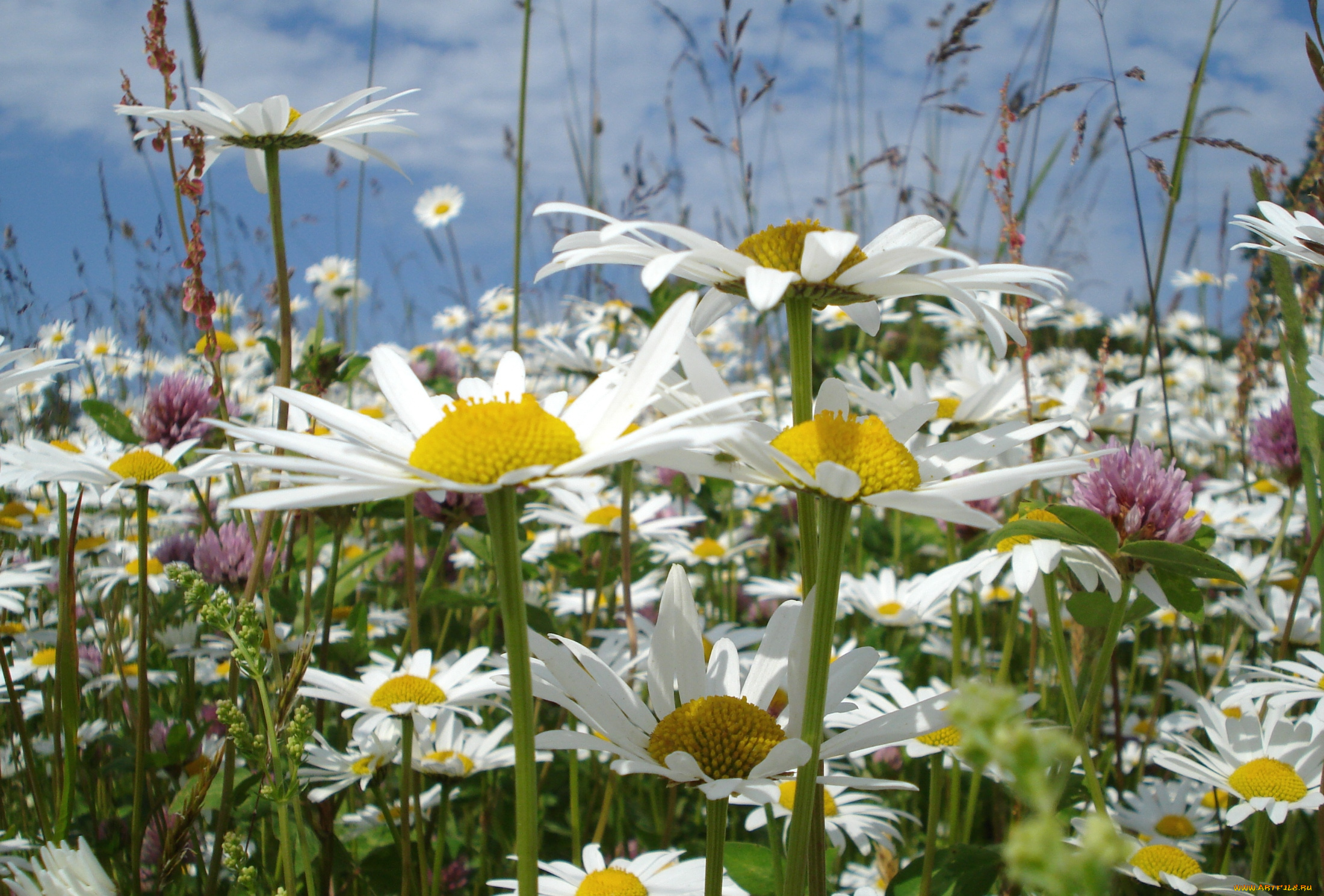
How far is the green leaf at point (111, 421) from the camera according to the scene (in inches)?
63.1

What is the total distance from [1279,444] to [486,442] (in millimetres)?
2435

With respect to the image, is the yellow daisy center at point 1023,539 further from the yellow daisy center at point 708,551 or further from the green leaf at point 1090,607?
the yellow daisy center at point 708,551

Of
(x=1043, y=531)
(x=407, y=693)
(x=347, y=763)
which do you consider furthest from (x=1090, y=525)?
(x=347, y=763)

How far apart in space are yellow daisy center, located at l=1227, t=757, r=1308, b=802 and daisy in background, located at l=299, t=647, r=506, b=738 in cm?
120

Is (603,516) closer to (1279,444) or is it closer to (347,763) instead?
(347,763)

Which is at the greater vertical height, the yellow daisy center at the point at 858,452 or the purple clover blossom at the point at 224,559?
the yellow daisy center at the point at 858,452

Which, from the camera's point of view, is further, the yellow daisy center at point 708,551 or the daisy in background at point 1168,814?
the yellow daisy center at point 708,551

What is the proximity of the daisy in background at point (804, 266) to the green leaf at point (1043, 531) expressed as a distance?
0.56 feet

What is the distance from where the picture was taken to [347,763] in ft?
5.03

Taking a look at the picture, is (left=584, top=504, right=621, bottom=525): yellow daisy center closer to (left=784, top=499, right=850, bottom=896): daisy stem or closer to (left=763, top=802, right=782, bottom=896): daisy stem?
(left=763, top=802, right=782, bottom=896): daisy stem

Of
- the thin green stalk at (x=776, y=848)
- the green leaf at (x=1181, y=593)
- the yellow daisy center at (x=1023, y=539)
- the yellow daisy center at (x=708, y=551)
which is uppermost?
the yellow daisy center at (x=1023, y=539)

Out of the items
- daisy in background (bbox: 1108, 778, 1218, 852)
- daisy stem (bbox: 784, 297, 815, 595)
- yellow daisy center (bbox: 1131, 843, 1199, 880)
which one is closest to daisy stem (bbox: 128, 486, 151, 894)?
daisy stem (bbox: 784, 297, 815, 595)

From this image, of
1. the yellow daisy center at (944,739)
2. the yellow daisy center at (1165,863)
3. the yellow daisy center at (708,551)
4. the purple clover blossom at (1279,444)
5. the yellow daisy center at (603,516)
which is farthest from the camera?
the yellow daisy center at (708,551)

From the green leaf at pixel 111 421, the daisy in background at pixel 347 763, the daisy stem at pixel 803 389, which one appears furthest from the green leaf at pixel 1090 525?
the green leaf at pixel 111 421
